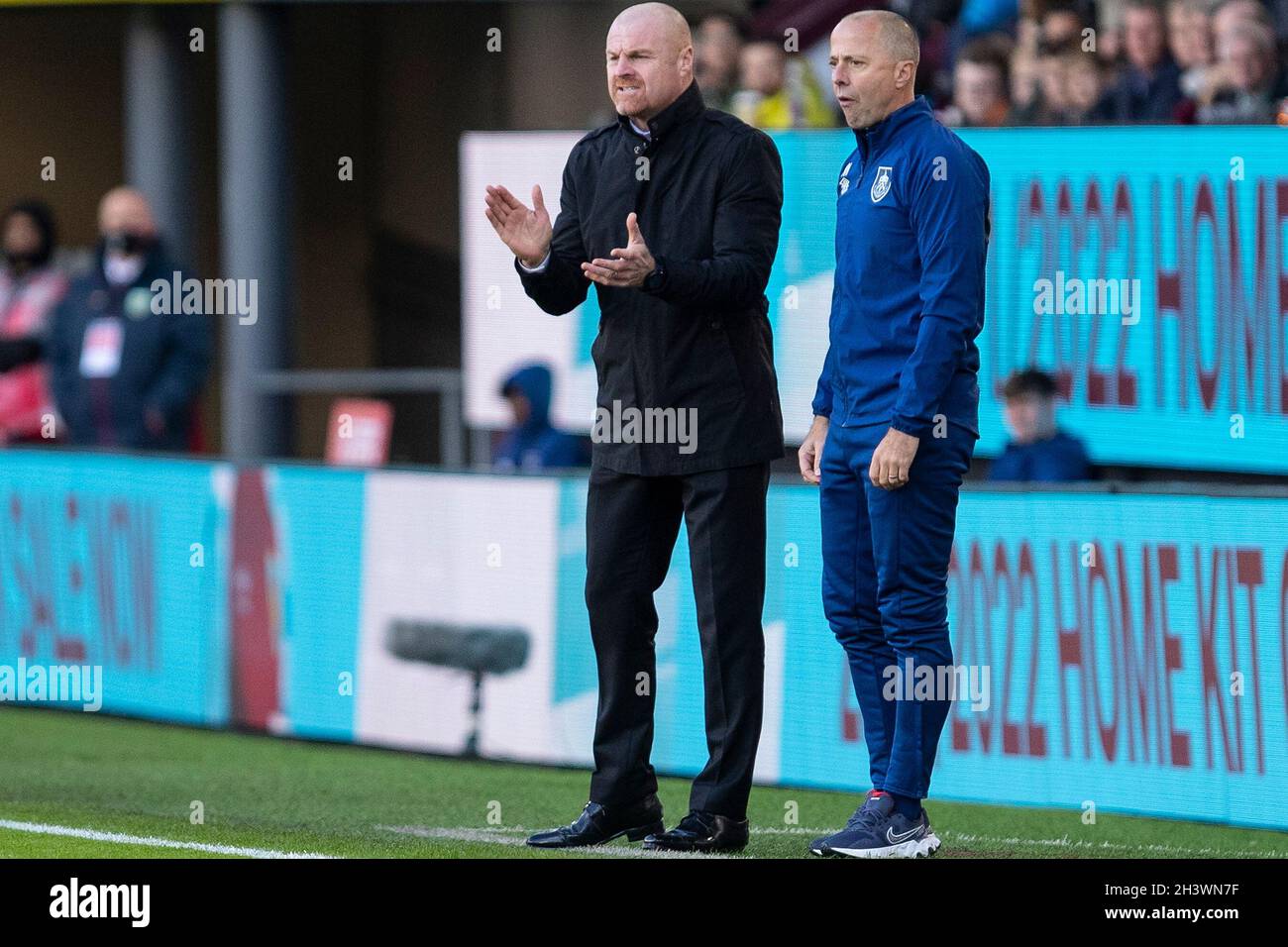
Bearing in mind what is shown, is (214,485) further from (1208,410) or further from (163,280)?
(1208,410)

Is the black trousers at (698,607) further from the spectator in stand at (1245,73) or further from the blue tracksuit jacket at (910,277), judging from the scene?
the spectator in stand at (1245,73)

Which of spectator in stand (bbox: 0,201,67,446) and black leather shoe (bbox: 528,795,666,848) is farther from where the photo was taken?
spectator in stand (bbox: 0,201,67,446)

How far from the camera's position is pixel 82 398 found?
12.7 meters

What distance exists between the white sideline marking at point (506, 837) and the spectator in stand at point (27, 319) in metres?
6.62

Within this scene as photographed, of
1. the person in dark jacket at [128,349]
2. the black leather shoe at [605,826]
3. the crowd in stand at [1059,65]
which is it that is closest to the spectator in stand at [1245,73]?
the crowd in stand at [1059,65]

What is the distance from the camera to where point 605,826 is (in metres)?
6.46

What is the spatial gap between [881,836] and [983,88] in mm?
4842

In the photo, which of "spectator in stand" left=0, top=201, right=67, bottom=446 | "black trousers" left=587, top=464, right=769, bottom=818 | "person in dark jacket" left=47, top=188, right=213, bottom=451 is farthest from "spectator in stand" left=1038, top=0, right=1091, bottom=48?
"spectator in stand" left=0, top=201, right=67, bottom=446

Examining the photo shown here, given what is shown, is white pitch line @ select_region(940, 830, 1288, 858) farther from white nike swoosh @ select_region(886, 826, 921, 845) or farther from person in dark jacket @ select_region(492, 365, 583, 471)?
person in dark jacket @ select_region(492, 365, 583, 471)

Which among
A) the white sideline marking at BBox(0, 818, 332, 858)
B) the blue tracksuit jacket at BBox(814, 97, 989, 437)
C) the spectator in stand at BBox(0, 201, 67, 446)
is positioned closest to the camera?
the blue tracksuit jacket at BBox(814, 97, 989, 437)

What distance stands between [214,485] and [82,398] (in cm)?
218

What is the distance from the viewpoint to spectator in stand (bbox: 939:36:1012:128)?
10.1 m

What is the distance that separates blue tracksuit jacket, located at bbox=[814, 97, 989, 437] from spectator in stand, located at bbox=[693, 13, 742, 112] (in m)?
4.94
